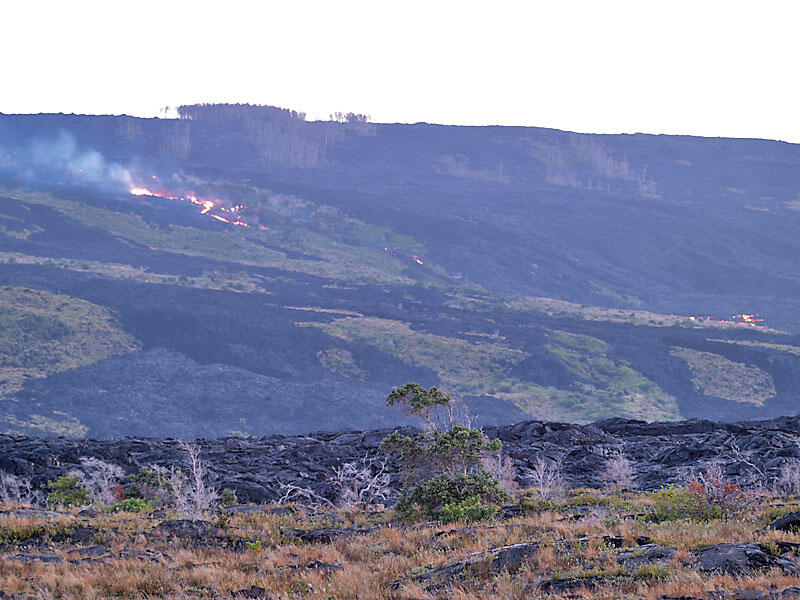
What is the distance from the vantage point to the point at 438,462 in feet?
61.4

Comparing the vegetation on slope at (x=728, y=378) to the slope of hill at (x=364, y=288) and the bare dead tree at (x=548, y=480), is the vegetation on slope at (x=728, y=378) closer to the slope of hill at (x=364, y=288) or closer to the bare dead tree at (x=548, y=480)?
the slope of hill at (x=364, y=288)

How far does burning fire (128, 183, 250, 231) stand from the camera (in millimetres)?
138375

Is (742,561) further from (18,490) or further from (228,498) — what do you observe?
(18,490)

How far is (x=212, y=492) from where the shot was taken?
22.2m

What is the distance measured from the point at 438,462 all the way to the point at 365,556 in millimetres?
6327

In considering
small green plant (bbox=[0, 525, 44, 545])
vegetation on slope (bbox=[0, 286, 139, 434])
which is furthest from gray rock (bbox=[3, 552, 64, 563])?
vegetation on slope (bbox=[0, 286, 139, 434])

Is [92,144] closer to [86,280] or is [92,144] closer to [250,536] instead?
[86,280]

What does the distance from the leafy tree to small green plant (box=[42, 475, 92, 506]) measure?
9423 mm

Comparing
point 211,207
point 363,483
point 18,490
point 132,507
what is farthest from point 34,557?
point 211,207

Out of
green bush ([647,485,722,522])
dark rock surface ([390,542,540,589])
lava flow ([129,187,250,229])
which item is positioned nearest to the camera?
dark rock surface ([390,542,540,589])

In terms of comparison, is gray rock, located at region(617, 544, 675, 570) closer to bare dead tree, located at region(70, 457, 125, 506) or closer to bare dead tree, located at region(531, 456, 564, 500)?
bare dead tree, located at region(531, 456, 564, 500)

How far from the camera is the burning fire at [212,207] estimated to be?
138 m

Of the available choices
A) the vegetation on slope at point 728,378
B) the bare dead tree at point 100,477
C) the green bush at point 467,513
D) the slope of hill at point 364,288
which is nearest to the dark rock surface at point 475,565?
the green bush at point 467,513

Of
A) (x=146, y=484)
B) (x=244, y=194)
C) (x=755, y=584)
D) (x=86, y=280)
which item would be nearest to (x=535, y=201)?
(x=244, y=194)
